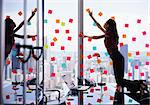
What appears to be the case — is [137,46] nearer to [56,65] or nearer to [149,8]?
[149,8]

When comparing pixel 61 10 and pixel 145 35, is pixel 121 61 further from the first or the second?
pixel 61 10

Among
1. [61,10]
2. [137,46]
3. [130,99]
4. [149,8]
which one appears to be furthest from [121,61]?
[61,10]

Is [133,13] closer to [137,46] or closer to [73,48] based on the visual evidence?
[137,46]

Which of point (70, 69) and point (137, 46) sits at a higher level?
point (137, 46)

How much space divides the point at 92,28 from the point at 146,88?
123 cm

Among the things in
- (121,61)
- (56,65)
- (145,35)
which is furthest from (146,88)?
(56,65)

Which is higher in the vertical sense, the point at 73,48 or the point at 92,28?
the point at 92,28

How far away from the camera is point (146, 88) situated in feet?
12.3

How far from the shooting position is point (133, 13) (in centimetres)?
376

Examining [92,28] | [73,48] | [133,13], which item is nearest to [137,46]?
[133,13]

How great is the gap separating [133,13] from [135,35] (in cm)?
33

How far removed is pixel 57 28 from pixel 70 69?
2.21 feet

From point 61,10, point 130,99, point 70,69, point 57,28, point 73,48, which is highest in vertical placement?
point 61,10

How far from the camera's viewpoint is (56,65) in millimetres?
3900
